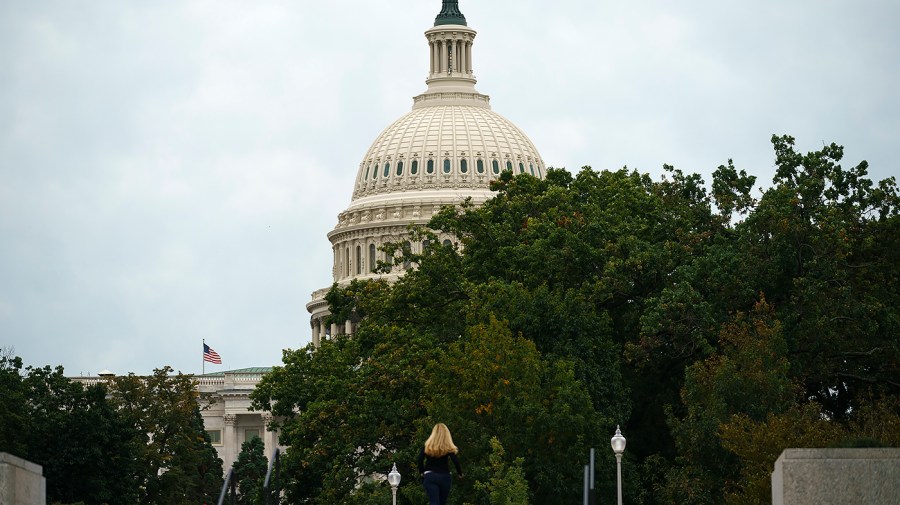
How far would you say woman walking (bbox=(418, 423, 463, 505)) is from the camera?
30.7 meters

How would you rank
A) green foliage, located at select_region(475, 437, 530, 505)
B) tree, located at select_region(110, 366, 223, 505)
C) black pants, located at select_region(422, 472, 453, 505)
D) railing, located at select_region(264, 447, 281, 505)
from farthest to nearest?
tree, located at select_region(110, 366, 223, 505), green foliage, located at select_region(475, 437, 530, 505), railing, located at select_region(264, 447, 281, 505), black pants, located at select_region(422, 472, 453, 505)

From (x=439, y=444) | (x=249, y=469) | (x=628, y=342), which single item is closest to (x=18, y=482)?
(x=439, y=444)

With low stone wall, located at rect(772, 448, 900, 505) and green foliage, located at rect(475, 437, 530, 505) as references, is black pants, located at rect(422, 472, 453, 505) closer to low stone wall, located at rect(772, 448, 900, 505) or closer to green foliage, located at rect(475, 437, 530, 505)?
low stone wall, located at rect(772, 448, 900, 505)

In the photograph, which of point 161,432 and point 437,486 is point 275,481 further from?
point 161,432

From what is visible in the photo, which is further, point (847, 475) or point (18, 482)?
point (847, 475)

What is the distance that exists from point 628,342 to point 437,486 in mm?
34741

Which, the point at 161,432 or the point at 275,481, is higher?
the point at 161,432

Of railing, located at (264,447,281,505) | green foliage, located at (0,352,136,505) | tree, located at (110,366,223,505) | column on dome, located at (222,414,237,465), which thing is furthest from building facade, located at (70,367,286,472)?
railing, located at (264,447,281,505)

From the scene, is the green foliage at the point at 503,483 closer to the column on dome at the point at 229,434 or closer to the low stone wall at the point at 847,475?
the low stone wall at the point at 847,475

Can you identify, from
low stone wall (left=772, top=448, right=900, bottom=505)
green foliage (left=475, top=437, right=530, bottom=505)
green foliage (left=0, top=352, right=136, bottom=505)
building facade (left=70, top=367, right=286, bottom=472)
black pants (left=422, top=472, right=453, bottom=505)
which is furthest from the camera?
building facade (left=70, top=367, right=286, bottom=472)

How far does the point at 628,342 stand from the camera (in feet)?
214

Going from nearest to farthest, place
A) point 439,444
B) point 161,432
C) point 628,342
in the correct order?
point 439,444, point 628,342, point 161,432

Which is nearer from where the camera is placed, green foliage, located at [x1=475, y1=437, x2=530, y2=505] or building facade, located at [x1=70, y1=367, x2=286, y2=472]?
green foliage, located at [x1=475, y1=437, x2=530, y2=505]

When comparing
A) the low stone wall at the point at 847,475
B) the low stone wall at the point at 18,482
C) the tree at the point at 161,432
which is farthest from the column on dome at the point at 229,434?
the low stone wall at the point at 847,475
